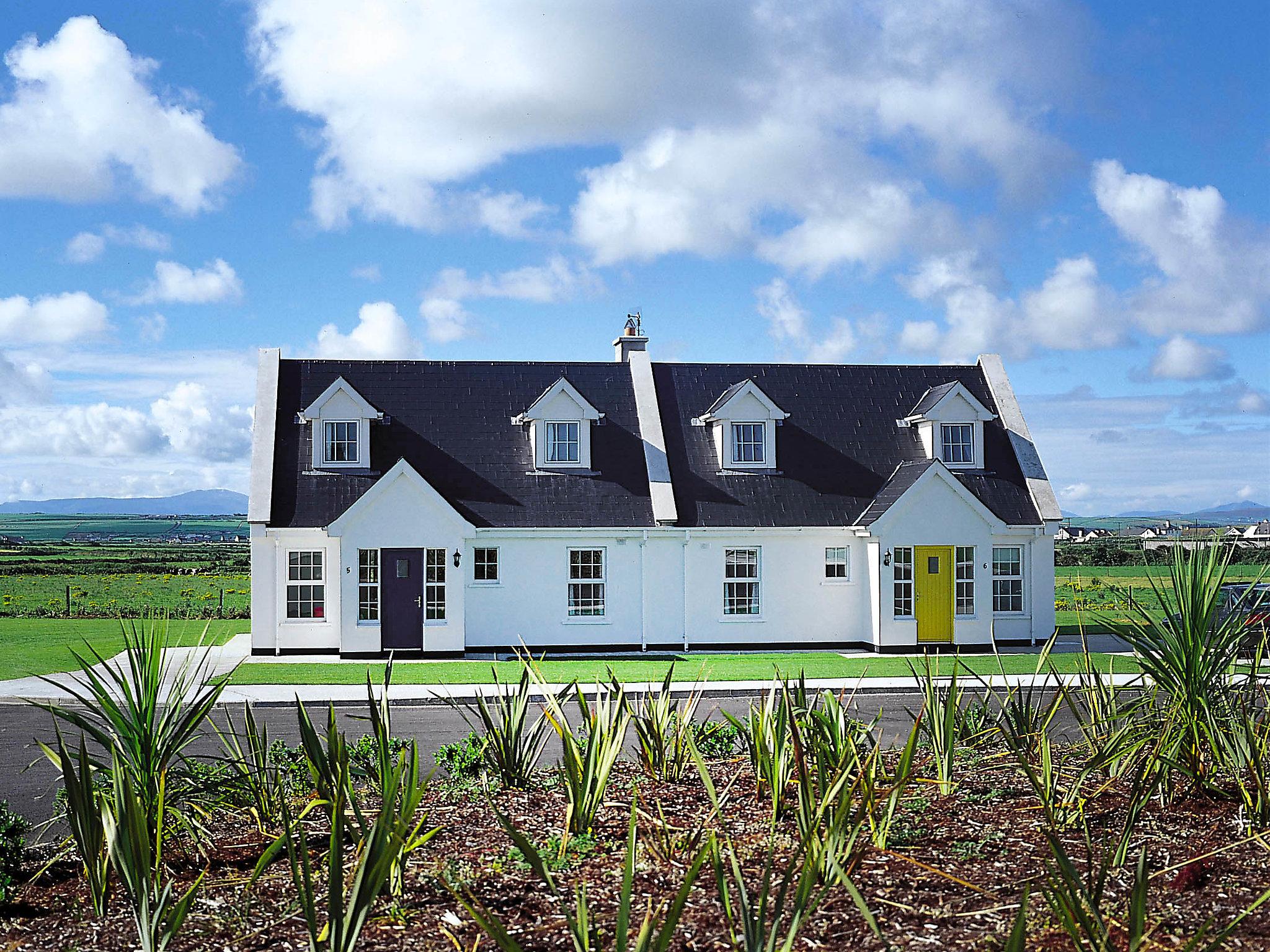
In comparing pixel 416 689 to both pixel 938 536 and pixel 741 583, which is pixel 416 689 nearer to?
pixel 741 583

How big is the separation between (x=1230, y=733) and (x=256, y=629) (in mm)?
20912

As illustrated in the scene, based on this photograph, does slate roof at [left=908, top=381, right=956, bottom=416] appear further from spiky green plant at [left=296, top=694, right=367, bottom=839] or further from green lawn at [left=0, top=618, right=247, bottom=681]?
spiky green plant at [left=296, top=694, right=367, bottom=839]

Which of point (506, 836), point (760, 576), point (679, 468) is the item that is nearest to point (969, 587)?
point (760, 576)

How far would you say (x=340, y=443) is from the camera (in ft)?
89.1

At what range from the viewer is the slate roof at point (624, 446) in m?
26.8

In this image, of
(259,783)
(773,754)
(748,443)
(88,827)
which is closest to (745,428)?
(748,443)

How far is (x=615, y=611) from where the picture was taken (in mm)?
26531

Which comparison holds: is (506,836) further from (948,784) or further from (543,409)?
(543,409)

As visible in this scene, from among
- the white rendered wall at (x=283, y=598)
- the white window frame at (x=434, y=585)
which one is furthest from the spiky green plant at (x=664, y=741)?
the white rendered wall at (x=283, y=598)

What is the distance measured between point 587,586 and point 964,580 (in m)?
8.46

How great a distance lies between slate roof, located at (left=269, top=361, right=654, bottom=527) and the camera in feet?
87.0

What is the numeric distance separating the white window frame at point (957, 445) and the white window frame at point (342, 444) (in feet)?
44.6

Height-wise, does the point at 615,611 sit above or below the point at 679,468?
below

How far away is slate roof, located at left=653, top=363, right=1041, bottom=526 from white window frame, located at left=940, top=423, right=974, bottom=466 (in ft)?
1.00
